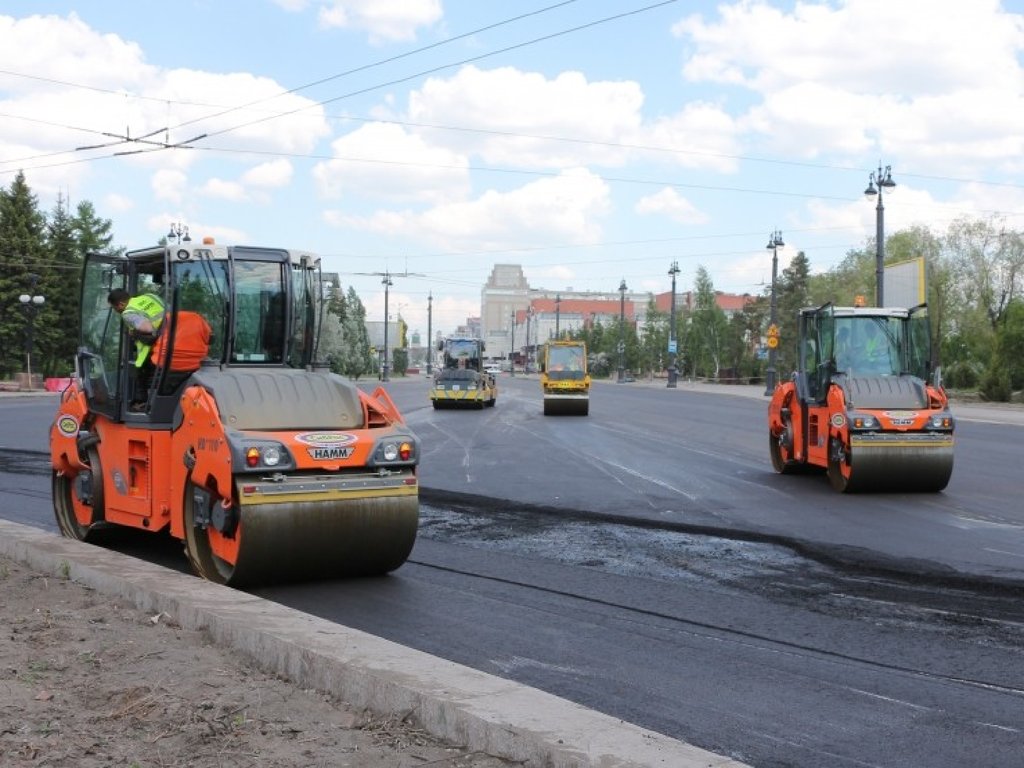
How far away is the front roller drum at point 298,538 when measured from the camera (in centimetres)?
749

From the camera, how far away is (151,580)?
23.0 feet

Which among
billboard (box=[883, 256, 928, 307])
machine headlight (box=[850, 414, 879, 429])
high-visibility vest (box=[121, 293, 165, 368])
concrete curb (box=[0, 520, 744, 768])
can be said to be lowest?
concrete curb (box=[0, 520, 744, 768])

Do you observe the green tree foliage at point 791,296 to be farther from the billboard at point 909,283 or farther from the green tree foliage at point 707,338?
the billboard at point 909,283

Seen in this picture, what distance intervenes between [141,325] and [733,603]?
488 cm

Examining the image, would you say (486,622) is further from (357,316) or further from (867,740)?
(357,316)

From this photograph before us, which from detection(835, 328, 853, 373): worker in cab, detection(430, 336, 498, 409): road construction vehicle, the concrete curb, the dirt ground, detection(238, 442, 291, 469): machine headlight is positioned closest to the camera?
the concrete curb

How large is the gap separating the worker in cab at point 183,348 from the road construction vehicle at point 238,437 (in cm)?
5

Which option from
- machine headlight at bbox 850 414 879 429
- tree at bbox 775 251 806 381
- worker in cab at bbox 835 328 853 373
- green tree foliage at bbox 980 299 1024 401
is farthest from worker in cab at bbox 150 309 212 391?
tree at bbox 775 251 806 381

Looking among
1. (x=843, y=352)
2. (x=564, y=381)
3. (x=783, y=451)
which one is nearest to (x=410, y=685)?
(x=843, y=352)

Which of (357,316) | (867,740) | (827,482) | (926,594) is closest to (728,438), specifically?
(827,482)

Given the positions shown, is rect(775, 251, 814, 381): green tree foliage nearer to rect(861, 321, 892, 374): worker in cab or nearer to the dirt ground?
rect(861, 321, 892, 374): worker in cab

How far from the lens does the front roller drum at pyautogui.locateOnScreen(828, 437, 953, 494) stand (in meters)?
14.1

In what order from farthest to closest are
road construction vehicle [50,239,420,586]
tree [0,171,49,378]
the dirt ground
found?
tree [0,171,49,378], road construction vehicle [50,239,420,586], the dirt ground

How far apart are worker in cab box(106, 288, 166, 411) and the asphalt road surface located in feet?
4.84
